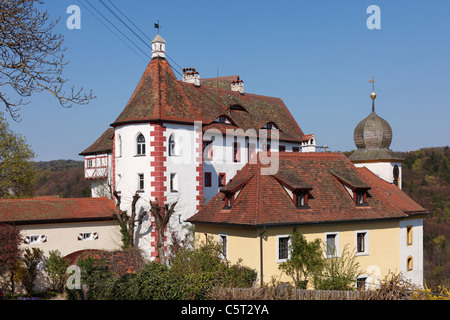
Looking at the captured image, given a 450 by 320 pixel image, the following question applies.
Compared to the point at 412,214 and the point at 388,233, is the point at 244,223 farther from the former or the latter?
the point at 412,214

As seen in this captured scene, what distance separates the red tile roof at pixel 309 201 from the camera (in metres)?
25.1

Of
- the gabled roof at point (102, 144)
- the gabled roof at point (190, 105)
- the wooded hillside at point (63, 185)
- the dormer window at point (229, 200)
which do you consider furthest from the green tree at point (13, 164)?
the wooded hillside at point (63, 185)

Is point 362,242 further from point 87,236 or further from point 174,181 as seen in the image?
point 87,236

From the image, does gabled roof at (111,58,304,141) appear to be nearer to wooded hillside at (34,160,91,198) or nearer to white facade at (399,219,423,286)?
white facade at (399,219,423,286)

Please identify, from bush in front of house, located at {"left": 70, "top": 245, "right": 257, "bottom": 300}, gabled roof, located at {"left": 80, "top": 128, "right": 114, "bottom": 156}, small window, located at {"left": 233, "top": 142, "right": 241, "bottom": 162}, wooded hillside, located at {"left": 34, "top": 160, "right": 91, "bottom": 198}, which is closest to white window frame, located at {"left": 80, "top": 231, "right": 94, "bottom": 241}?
bush in front of house, located at {"left": 70, "top": 245, "right": 257, "bottom": 300}

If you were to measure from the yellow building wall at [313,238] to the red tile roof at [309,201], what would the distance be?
0.51 meters

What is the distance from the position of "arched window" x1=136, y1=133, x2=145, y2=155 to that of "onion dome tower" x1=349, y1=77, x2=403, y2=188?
1584 centimetres

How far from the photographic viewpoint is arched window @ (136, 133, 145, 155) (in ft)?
106

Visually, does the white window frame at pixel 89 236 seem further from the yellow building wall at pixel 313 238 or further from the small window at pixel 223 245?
the small window at pixel 223 245

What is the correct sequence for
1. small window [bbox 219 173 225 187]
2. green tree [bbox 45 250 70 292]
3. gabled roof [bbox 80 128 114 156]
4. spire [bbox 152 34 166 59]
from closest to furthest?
green tree [bbox 45 250 70 292] < spire [bbox 152 34 166 59] < small window [bbox 219 173 225 187] < gabled roof [bbox 80 128 114 156]

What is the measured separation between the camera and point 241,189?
2675cm

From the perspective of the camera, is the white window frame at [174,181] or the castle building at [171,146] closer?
the castle building at [171,146]
